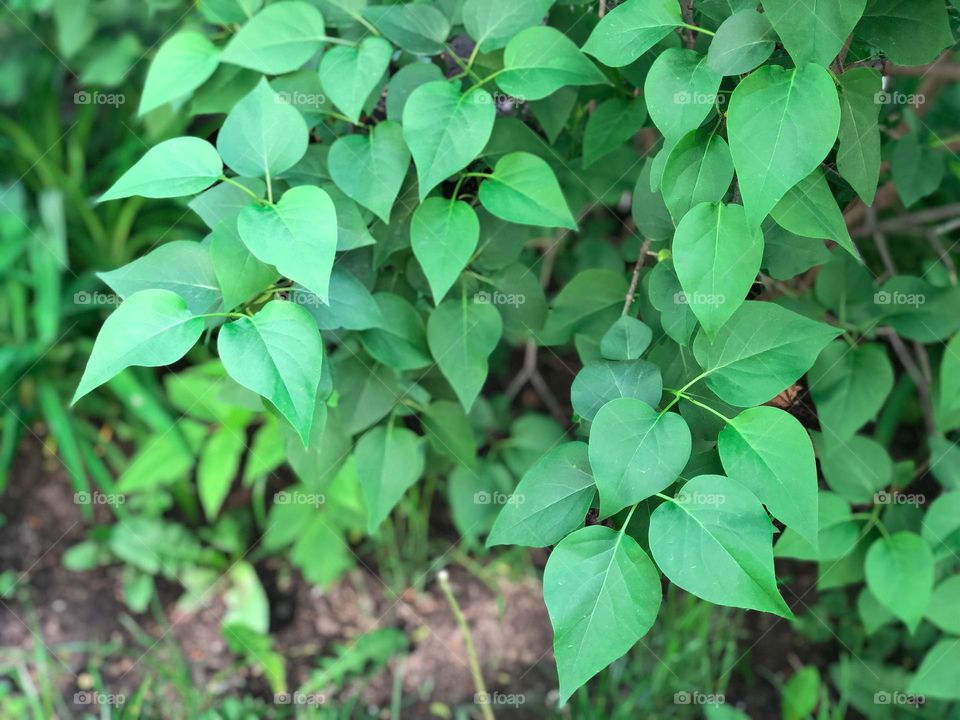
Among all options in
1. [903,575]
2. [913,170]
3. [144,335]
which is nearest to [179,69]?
[144,335]

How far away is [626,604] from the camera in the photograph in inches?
37.2

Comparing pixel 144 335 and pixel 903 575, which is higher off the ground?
pixel 144 335

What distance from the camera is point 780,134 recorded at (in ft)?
3.07

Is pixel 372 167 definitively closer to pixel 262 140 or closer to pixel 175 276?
pixel 262 140

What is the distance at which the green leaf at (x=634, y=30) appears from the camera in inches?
41.1

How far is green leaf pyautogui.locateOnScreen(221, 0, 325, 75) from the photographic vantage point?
122 centimetres

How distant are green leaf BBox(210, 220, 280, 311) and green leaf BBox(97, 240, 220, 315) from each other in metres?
0.03

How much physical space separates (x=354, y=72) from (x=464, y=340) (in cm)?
42

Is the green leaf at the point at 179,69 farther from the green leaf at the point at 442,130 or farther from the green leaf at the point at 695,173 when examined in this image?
the green leaf at the point at 695,173

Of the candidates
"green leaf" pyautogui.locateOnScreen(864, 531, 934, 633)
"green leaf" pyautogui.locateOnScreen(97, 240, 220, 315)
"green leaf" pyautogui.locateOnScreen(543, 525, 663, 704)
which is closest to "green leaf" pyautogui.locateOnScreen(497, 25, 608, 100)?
"green leaf" pyautogui.locateOnScreen(97, 240, 220, 315)

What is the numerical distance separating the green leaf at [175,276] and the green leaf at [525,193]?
393mm

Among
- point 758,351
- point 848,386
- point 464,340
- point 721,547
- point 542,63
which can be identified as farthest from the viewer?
point 848,386

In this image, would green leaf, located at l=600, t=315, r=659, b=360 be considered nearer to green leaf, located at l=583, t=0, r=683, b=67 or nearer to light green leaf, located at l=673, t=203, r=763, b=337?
light green leaf, located at l=673, t=203, r=763, b=337

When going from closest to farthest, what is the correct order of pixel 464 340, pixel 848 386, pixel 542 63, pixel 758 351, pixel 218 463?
pixel 758 351 < pixel 542 63 < pixel 464 340 < pixel 848 386 < pixel 218 463
